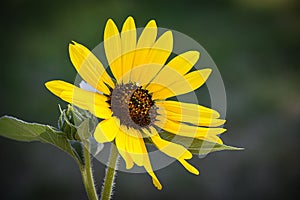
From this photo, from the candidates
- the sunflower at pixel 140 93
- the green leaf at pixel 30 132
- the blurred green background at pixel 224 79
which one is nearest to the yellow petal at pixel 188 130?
the sunflower at pixel 140 93

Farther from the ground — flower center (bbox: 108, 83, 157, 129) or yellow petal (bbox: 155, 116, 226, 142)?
flower center (bbox: 108, 83, 157, 129)

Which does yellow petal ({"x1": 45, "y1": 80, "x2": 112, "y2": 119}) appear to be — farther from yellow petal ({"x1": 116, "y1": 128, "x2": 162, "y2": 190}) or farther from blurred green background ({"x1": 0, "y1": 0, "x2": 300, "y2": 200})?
blurred green background ({"x1": 0, "y1": 0, "x2": 300, "y2": 200})

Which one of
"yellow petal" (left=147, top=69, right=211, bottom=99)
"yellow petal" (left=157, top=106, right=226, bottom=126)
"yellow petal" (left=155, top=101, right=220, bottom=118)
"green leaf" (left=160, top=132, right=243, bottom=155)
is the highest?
"yellow petal" (left=147, top=69, right=211, bottom=99)

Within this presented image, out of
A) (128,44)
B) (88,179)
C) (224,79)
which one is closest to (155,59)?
(128,44)

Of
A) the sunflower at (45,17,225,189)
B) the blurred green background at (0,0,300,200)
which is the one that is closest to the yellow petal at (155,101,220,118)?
the sunflower at (45,17,225,189)

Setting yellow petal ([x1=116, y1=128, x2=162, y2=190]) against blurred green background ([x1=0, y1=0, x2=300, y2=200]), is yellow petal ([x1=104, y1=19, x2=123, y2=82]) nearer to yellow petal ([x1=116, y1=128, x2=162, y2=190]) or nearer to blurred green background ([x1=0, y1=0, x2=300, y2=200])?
yellow petal ([x1=116, y1=128, x2=162, y2=190])

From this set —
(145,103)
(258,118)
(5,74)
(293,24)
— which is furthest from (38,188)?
(293,24)

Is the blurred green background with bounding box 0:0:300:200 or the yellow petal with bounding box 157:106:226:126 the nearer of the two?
the yellow petal with bounding box 157:106:226:126
